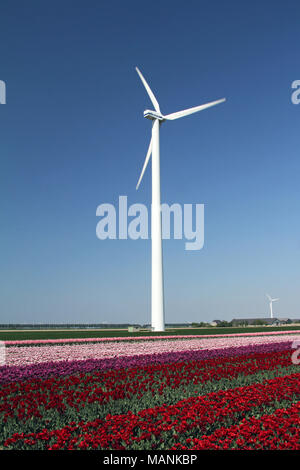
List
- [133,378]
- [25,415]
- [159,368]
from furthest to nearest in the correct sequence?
[159,368]
[133,378]
[25,415]

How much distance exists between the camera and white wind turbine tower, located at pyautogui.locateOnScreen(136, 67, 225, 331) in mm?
44406

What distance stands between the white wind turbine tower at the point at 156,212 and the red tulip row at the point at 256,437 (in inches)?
1392

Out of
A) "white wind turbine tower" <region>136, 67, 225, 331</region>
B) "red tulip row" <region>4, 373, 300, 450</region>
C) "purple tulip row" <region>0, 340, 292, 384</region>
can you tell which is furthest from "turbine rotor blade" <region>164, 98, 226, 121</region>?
"red tulip row" <region>4, 373, 300, 450</region>

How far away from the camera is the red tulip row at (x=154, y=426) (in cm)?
782

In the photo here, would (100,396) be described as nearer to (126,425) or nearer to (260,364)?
(126,425)

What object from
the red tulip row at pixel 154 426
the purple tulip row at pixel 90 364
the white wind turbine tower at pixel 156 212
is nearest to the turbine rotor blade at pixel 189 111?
the white wind turbine tower at pixel 156 212

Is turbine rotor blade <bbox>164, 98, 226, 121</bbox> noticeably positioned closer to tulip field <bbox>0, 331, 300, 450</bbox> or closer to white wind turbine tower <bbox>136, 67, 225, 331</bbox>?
white wind turbine tower <bbox>136, 67, 225, 331</bbox>

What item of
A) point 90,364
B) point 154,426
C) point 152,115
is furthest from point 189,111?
point 154,426

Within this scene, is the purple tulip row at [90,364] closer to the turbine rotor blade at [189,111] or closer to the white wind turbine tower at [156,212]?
the white wind turbine tower at [156,212]

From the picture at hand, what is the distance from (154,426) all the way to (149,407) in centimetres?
188
